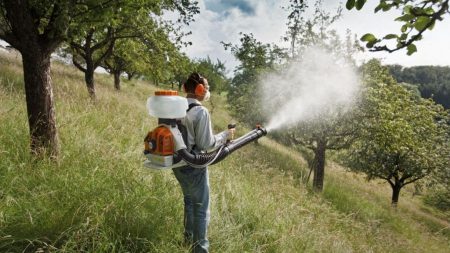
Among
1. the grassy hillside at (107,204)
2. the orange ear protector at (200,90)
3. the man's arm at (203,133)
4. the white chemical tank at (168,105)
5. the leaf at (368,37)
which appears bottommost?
the grassy hillside at (107,204)

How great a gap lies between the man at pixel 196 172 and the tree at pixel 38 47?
7.28 ft

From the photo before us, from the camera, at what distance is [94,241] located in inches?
133

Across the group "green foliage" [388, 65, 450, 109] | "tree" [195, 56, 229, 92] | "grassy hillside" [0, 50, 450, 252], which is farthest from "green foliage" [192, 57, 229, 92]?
"green foliage" [388, 65, 450, 109]

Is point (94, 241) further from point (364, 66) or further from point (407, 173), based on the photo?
point (407, 173)

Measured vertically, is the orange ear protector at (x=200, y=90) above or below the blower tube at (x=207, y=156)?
above

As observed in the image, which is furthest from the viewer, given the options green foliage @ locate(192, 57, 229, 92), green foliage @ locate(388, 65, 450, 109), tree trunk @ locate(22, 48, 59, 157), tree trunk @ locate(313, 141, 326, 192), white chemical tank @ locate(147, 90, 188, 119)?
green foliage @ locate(388, 65, 450, 109)

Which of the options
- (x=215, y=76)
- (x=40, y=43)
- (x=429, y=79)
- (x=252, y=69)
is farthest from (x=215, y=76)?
Result: (x=429, y=79)

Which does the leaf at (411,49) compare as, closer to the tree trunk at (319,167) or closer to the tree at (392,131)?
the tree at (392,131)

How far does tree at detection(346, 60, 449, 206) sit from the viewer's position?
14.0m

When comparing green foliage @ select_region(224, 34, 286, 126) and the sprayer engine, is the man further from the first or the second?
green foliage @ select_region(224, 34, 286, 126)

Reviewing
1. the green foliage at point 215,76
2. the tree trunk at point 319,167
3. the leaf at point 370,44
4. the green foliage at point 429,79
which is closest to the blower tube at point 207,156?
the leaf at point 370,44

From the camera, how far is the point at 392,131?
1396 cm

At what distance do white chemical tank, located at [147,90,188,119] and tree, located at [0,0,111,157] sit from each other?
7.46 feet

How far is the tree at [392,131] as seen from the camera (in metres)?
14.0
